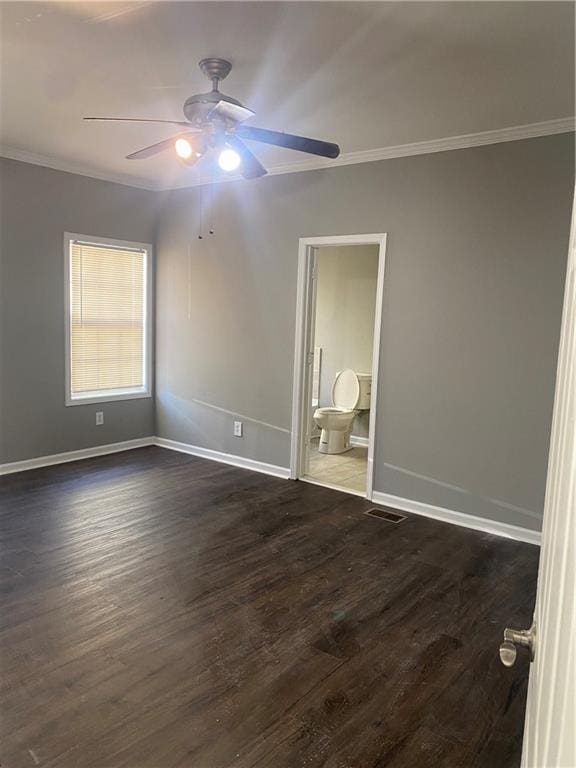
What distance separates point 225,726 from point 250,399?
3276 millimetres

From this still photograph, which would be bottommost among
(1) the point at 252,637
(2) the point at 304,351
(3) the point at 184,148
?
(1) the point at 252,637

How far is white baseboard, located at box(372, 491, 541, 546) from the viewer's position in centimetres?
358

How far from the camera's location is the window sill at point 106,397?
5.07 metres

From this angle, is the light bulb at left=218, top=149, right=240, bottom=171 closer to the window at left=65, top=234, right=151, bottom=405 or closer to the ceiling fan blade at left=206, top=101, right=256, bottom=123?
the ceiling fan blade at left=206, top=101, right=256, bottom=123

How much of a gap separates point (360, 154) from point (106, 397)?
323 centimetres

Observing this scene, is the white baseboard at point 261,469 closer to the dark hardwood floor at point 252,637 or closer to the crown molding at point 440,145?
the dark hardwood floor at point 252,637

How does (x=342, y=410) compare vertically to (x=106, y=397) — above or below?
below

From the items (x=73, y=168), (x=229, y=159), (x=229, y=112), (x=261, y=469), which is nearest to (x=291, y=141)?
(x=229, y=112)

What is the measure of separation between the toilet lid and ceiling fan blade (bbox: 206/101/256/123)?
3.81 m

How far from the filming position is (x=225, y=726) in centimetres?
192

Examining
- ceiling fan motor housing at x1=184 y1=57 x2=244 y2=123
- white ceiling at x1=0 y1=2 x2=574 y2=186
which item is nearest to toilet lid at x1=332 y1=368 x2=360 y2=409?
white ceiling at x1=0 y1=2 x2=574 y2=186

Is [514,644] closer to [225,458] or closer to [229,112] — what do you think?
[229,112]

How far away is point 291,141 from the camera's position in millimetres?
2602

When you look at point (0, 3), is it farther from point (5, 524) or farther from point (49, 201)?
point (5, 524)
